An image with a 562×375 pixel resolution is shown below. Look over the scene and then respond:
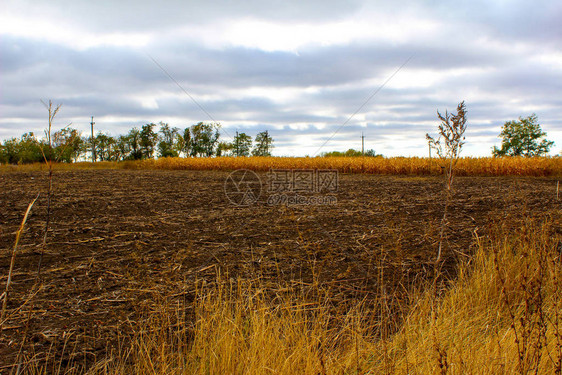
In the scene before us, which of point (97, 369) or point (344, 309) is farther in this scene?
point (344, 309)

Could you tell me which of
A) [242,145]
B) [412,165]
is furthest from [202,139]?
[412,165]

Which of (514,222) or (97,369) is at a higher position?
(514,222)

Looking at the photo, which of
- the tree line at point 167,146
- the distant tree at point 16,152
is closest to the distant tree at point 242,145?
the tree line at point 167,146

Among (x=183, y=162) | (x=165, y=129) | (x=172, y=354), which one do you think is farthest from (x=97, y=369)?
(x=165, y=129)

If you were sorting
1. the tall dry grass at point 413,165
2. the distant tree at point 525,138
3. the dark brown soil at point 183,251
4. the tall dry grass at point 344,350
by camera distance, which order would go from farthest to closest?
the distant tree at point 525,138 < the tall dry grass at point 413,165 < the dark brown soil at point 183,251 < the tall dry grass at point 344,350

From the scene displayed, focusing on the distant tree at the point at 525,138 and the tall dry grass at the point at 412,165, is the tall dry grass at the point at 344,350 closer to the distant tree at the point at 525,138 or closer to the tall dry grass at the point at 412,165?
the tall dry grass at the point at 412,165

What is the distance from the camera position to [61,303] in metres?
2.69

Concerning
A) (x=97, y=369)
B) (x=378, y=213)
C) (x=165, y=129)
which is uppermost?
(x=165, y=129)

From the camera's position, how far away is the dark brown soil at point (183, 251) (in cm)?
249

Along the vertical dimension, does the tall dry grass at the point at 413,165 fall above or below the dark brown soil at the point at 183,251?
above

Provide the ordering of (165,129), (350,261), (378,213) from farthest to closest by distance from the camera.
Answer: (165,129), (378,213), (350,261)

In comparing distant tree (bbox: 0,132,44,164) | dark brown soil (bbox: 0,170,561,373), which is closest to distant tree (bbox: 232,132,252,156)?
distant tree (bbox: 0,132,44,164)

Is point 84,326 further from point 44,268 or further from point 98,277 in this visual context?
point 44,268

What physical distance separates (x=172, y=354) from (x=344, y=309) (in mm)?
A: 1260
